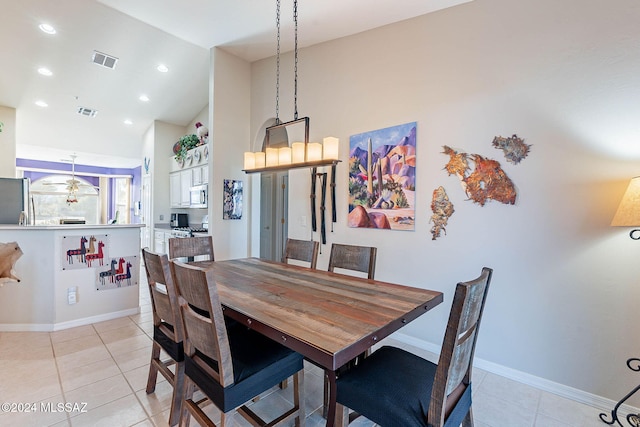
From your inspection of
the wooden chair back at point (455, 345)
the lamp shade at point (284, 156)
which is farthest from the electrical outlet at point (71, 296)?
the wooden chair back at point (455, 345)

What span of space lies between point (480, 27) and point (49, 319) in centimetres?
503

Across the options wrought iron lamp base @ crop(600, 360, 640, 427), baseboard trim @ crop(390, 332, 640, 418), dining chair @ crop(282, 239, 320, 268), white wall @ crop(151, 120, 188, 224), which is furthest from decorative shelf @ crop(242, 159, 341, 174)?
white wall @ crop(151, 120, 188, 224)

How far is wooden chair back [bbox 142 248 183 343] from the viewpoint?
1.58 meters

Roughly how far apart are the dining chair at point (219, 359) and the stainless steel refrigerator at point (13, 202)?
3622 millimetres

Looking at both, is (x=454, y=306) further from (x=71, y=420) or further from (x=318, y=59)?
(x=318, y=59)

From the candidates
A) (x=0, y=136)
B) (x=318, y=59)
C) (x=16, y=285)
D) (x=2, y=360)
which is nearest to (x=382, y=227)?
(x=318, y=59)

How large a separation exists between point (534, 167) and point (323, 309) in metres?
1.98

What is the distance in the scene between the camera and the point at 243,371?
1.37 m

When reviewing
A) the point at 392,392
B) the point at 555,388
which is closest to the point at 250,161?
the point at 392,392

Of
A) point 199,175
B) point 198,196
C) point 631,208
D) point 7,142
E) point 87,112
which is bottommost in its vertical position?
point 631,208

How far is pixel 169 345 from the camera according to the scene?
1.83 metres

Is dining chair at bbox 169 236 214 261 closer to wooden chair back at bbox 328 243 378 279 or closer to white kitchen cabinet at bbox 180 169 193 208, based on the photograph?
wooden chair back at bbox 328 243 378 279

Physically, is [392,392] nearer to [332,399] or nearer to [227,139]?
[332,399]

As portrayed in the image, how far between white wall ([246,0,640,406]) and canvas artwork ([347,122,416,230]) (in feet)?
0.34
